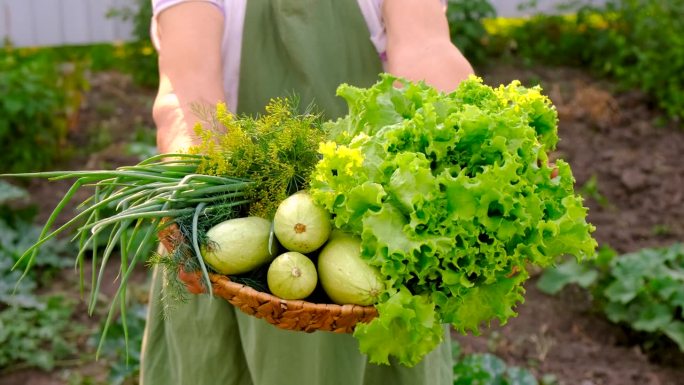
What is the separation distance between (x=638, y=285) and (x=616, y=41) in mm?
2774

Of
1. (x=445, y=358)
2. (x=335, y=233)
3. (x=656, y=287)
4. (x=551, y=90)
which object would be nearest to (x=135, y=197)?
(x=335, y=233)

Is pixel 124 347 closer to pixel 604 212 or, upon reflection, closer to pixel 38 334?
pixel 38 334

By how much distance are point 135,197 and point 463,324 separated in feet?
2.30

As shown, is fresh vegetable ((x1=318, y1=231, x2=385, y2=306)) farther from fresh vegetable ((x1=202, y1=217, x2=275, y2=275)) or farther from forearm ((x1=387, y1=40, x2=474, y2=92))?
forearm ((x1=387, y1=40, x2=474, y2=92))

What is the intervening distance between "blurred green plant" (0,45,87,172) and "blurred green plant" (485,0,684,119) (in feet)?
10.3

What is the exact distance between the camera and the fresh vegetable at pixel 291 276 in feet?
5.41

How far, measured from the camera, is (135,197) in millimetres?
1823

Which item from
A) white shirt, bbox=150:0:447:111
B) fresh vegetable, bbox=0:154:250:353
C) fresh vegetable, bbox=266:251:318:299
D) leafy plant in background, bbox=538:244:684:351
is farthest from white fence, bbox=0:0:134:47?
fresh vegetable, bbox=266:251:318:299

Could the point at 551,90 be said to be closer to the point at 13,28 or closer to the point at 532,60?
the point at 532,60

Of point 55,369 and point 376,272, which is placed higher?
point 376,272

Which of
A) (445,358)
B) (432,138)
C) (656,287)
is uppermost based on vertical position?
(432,138)

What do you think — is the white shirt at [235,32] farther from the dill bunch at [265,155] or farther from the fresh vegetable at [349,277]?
the fresh vegetable at [349,277]

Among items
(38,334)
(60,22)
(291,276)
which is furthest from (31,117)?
(291,276)

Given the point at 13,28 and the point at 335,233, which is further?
the point at 13,28
